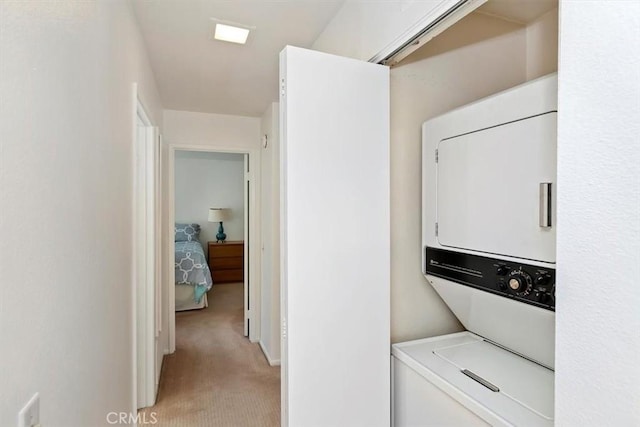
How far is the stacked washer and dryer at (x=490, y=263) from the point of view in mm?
Answer: 1114

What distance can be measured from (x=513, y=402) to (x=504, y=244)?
51cm

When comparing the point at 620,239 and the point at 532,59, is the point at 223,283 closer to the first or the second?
the point at 532,59

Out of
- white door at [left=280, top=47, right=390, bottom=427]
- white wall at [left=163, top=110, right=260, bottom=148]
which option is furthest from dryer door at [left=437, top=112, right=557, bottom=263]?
white wall at [left=163, top=110, right=260, bottom=148]

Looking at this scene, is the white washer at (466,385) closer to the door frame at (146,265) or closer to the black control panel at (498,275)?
the black control panel at (498,275)

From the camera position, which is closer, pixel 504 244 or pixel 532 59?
pixel 504 244

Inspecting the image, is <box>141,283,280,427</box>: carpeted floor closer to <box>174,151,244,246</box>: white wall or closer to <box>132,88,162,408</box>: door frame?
<box>132,88,162,408</box>: door frame

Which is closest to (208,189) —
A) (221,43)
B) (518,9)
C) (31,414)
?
(221,43)

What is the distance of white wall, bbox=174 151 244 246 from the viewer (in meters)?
6.66

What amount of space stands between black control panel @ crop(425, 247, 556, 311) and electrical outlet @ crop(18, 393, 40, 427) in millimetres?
1347

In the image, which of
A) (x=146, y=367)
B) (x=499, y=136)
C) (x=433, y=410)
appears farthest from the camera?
(x=146, y=367)

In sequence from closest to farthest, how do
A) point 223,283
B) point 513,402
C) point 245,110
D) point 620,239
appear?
point 620,239, point 513,402, point 245,110, point 223,283

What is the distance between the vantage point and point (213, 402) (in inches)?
105

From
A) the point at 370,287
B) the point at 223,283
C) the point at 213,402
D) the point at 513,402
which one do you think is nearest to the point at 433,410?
the point at 513,402

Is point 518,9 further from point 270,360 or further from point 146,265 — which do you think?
point 270,360
